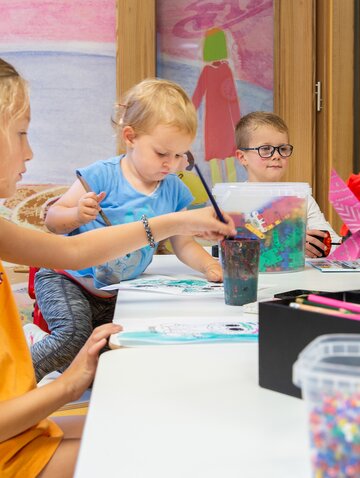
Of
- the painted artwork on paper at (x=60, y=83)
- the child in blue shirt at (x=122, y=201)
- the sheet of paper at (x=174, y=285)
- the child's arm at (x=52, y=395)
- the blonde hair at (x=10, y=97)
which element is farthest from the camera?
the painted artwork on paper at (x=60, y=83)

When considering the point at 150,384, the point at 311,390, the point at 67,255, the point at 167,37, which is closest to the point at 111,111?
the point at 167,37

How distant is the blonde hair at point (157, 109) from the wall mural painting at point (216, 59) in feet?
3.70

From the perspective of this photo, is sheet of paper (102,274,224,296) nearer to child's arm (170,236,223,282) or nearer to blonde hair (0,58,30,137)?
child's arm (170,236,223,282)

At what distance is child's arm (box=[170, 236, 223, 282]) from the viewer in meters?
1.44

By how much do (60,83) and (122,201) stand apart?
4.85 ft

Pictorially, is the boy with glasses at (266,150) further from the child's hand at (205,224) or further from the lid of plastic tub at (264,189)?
the child's hand at (205,224)

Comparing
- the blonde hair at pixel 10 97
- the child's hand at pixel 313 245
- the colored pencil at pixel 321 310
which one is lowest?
the child's hand at pixel 313 245

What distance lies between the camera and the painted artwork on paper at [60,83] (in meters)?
3.05

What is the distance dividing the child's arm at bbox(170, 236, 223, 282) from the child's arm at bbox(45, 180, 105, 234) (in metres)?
0.25

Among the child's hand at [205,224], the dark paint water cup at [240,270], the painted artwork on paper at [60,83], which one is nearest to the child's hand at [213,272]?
the child's hand at [205,224]

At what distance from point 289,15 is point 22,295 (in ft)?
6.20

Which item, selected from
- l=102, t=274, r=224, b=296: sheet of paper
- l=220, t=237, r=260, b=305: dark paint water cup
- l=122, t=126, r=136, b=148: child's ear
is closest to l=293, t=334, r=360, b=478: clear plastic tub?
l=220, t=237, r=260, b=305: dark paint water cup

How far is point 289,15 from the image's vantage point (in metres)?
3.11

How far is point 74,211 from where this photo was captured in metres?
1.66
